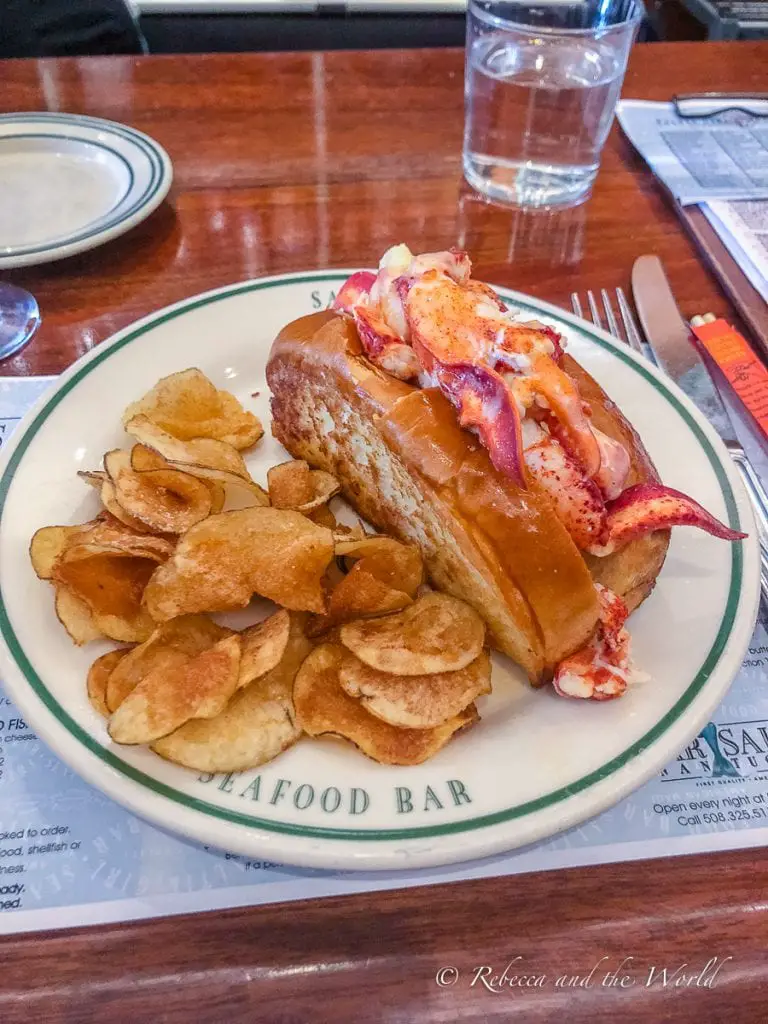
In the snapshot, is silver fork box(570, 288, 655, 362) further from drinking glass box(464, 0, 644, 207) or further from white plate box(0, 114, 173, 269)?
white plate box(0, 114, 173, 269)

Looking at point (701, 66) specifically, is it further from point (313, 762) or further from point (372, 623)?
point (313, 762)

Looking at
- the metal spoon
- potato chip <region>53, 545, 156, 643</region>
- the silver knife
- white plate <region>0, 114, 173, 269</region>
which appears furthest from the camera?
white plate <region>0, 114, 173, 269</region>

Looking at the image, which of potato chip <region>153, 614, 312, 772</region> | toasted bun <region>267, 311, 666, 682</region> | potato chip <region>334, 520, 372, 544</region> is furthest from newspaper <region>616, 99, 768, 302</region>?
potato chip <region>153, 614, 312, 772</region>

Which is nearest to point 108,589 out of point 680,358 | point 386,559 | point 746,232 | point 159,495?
point 159,495

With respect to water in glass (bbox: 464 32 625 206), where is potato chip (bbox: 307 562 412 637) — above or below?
below

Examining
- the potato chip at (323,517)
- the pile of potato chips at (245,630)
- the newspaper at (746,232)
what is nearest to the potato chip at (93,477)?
the pile of potato chips at (245,630)
